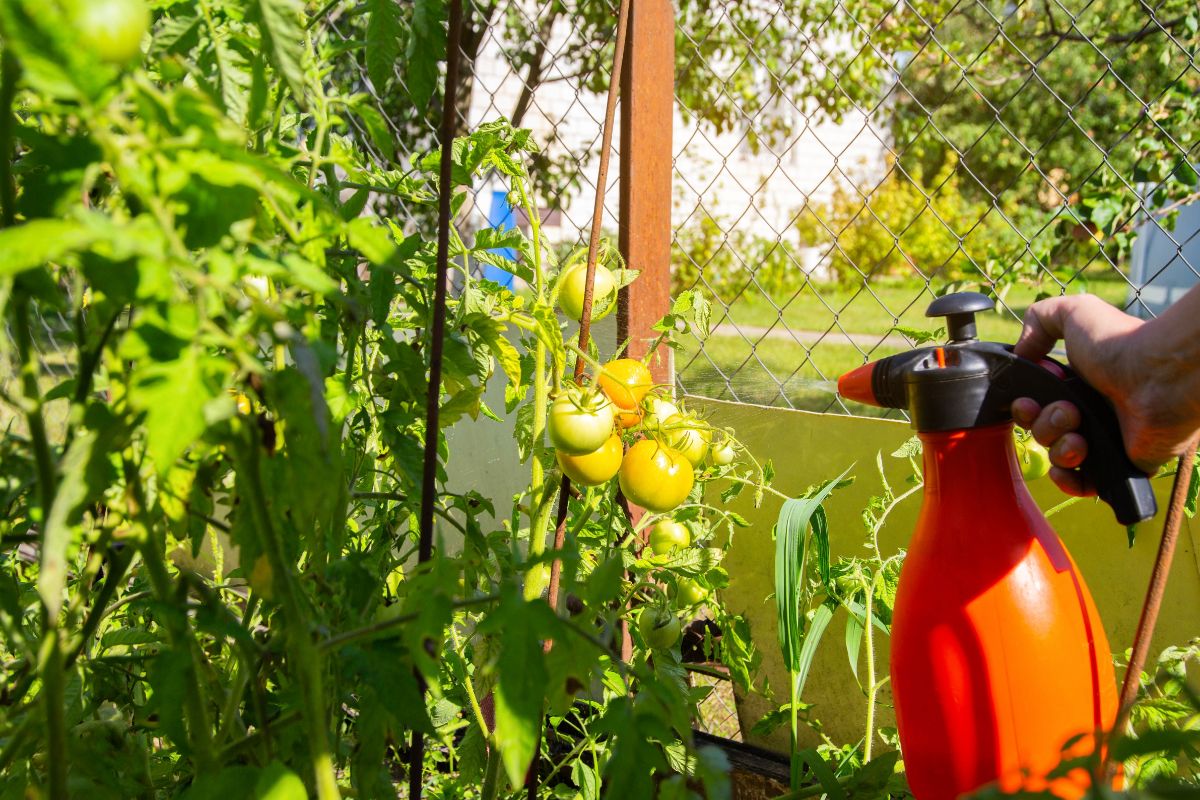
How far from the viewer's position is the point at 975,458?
0.87 metres

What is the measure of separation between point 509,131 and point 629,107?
0.58 metres

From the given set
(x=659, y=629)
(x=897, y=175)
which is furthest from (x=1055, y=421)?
(x=897, y=175)

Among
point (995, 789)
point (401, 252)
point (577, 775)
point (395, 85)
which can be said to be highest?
point (395, 85)

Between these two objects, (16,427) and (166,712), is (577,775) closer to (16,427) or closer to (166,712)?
(166,712)

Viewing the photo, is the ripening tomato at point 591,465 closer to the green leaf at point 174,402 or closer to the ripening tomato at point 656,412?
the ripening tomato at point 656,412

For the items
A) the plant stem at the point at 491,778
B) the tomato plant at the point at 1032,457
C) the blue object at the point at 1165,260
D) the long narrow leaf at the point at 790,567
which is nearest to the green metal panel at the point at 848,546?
the tomato plant at the point at 1032,457

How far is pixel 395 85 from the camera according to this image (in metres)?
3.41

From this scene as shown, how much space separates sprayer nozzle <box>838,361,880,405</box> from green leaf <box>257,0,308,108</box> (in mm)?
595

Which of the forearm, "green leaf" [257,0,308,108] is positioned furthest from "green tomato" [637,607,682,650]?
"green leaf" [257,0,308,108]

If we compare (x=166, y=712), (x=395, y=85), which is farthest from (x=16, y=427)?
(x=166, y=712)

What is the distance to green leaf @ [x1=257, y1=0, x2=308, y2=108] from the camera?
1.67ft

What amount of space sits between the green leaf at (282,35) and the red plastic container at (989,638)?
630mm

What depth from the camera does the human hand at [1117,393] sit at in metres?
0.83

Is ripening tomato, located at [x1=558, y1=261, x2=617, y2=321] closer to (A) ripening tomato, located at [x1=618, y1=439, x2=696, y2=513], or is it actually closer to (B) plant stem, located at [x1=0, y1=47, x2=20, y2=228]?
(A) ripening tomato, located at [x1=618, y1=439, x2=696, y2=513]
